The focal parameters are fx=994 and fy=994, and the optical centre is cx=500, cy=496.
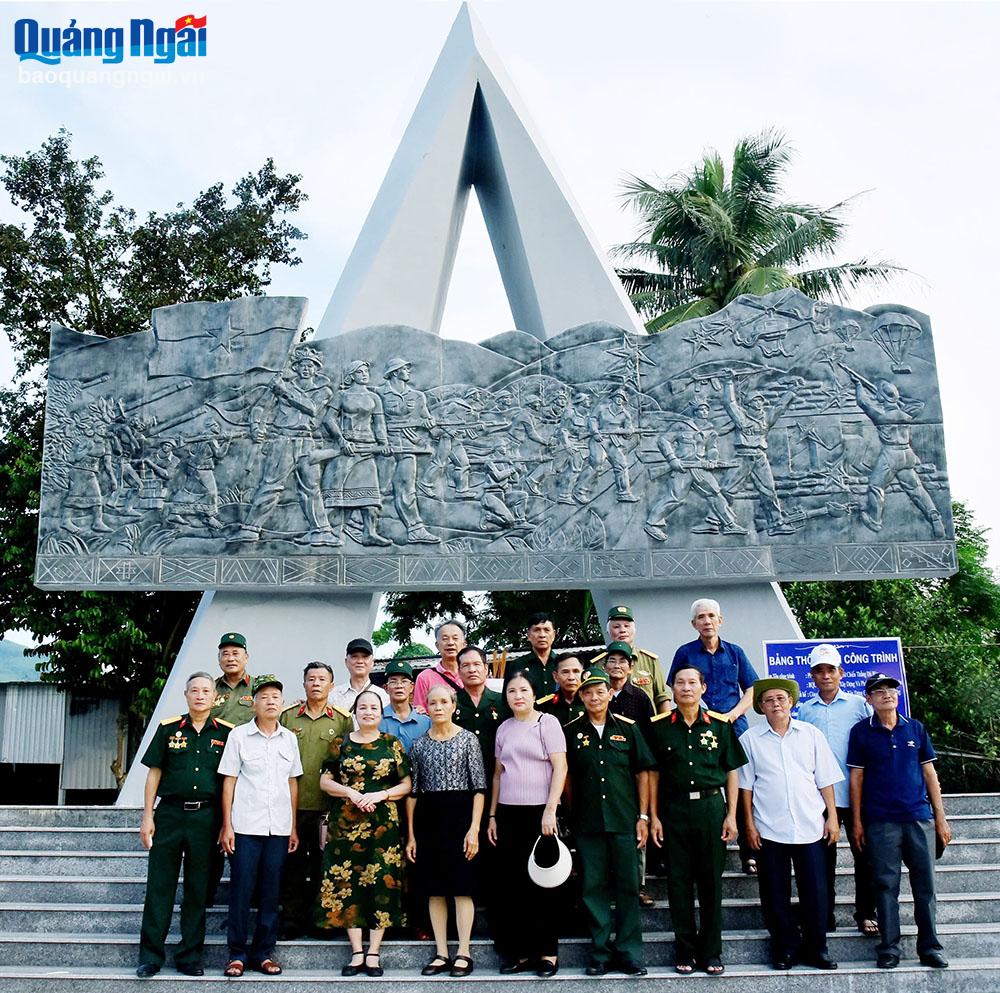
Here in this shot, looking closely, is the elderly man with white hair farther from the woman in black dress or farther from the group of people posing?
the woman in black dress

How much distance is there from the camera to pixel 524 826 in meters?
4.46

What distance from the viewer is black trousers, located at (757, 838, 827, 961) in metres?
4.52

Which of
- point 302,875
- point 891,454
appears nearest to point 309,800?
point 302,875

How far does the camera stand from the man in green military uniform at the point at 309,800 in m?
4.86

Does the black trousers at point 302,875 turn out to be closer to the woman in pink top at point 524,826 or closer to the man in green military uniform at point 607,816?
the woman in pink top at point 524,826

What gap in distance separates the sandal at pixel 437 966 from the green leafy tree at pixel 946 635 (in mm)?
7513

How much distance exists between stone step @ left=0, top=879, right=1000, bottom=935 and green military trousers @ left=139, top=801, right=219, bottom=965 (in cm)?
60

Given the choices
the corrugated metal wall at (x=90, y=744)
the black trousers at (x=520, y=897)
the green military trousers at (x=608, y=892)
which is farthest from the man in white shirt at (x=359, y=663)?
the corrugated metal wall at (x=90, y=744)

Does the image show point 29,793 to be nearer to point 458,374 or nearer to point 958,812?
point 458,374

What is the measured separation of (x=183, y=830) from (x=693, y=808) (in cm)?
233

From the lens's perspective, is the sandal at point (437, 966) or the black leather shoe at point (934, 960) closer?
the sandal at point (437, 966)

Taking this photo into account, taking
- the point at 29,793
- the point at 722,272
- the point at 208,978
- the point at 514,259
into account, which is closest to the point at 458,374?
the point at 514,259

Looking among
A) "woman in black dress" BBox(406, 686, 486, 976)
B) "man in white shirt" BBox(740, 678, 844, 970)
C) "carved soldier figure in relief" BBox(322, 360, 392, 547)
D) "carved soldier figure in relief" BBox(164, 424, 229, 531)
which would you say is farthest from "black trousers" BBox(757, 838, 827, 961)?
"carved soldier figure in relief" BBox(164, 424, 229, 531)

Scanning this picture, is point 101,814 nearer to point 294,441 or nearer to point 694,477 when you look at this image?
point 294,441
